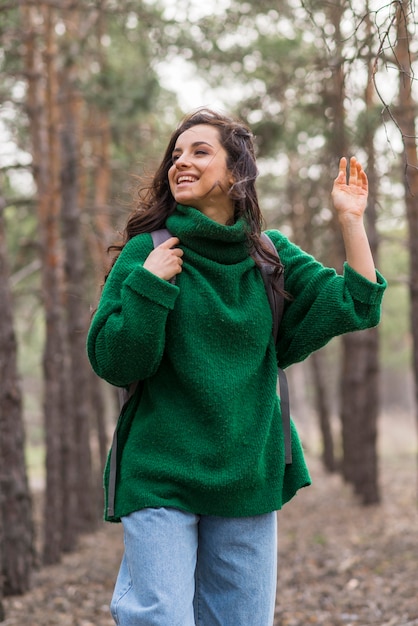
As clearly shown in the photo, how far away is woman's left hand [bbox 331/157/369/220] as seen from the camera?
301 cm

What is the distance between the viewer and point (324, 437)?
1936 centimetres

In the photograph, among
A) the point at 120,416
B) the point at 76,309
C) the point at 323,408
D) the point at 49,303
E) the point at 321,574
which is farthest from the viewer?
the point at 323,408

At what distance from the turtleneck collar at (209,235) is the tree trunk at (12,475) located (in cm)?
435

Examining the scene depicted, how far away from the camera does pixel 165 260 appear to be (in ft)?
9.31

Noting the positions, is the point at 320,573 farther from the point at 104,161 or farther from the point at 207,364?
the point at 104,161

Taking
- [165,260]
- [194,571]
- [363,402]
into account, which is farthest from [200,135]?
[363,402]

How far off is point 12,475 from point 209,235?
198 inches

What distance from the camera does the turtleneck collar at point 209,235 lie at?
2889 millimetres

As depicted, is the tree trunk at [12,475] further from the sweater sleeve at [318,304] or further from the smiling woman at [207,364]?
the sweater sleeve at [318,304]

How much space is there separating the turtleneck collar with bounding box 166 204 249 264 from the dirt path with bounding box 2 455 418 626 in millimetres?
3330

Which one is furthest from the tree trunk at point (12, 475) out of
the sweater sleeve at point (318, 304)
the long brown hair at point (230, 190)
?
the sweater sleeve at point (318, 304)

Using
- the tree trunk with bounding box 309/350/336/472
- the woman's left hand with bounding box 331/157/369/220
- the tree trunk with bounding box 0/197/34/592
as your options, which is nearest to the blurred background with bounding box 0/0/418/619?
the tree trunk with bounding box 0/197/34/592

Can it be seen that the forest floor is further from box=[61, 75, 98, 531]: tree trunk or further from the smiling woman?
the smiling woman

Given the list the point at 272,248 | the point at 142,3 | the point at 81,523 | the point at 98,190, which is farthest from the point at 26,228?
the point at 272,248
